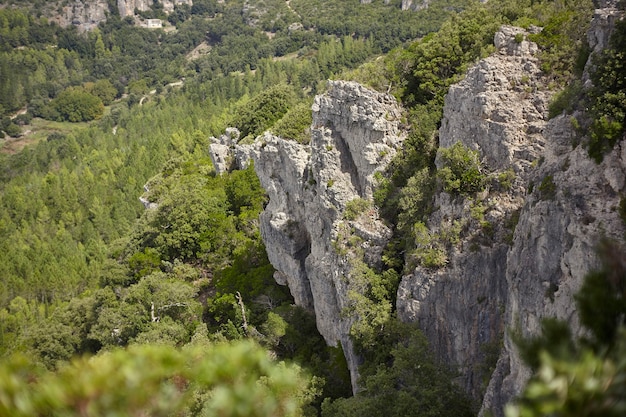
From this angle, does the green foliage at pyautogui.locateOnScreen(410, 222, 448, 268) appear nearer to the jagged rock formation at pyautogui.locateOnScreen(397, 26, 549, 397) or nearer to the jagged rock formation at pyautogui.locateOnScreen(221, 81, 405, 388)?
the jagged rock formation at pyautogui.locateOnScreen(397, 26, 549, 397)

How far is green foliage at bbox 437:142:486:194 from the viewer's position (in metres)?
25.9

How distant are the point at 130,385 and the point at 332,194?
29.5m

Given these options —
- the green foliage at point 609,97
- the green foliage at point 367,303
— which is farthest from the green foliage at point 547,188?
the green foliage at point 367,303

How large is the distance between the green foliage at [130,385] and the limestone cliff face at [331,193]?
25398 millimetres

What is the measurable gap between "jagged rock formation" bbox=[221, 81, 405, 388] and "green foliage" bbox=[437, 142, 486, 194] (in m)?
7.70

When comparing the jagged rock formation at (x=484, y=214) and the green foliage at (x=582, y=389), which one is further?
the jagged rock formation at (x=484, y=214)

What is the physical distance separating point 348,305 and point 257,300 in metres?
Answer: 14.9

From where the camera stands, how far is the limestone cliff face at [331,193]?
3391 cm

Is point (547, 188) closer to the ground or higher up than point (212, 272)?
higher up

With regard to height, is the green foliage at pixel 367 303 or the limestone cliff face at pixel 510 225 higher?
the limestone cliff face at pixel 510 225

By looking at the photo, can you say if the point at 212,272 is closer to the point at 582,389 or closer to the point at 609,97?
the point at 609,97

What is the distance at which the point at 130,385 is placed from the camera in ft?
21.8

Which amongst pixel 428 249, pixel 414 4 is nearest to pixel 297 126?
pixel 428 249

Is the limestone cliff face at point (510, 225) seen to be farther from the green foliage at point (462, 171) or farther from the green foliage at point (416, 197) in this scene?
the green foliage at point (416, 197)
